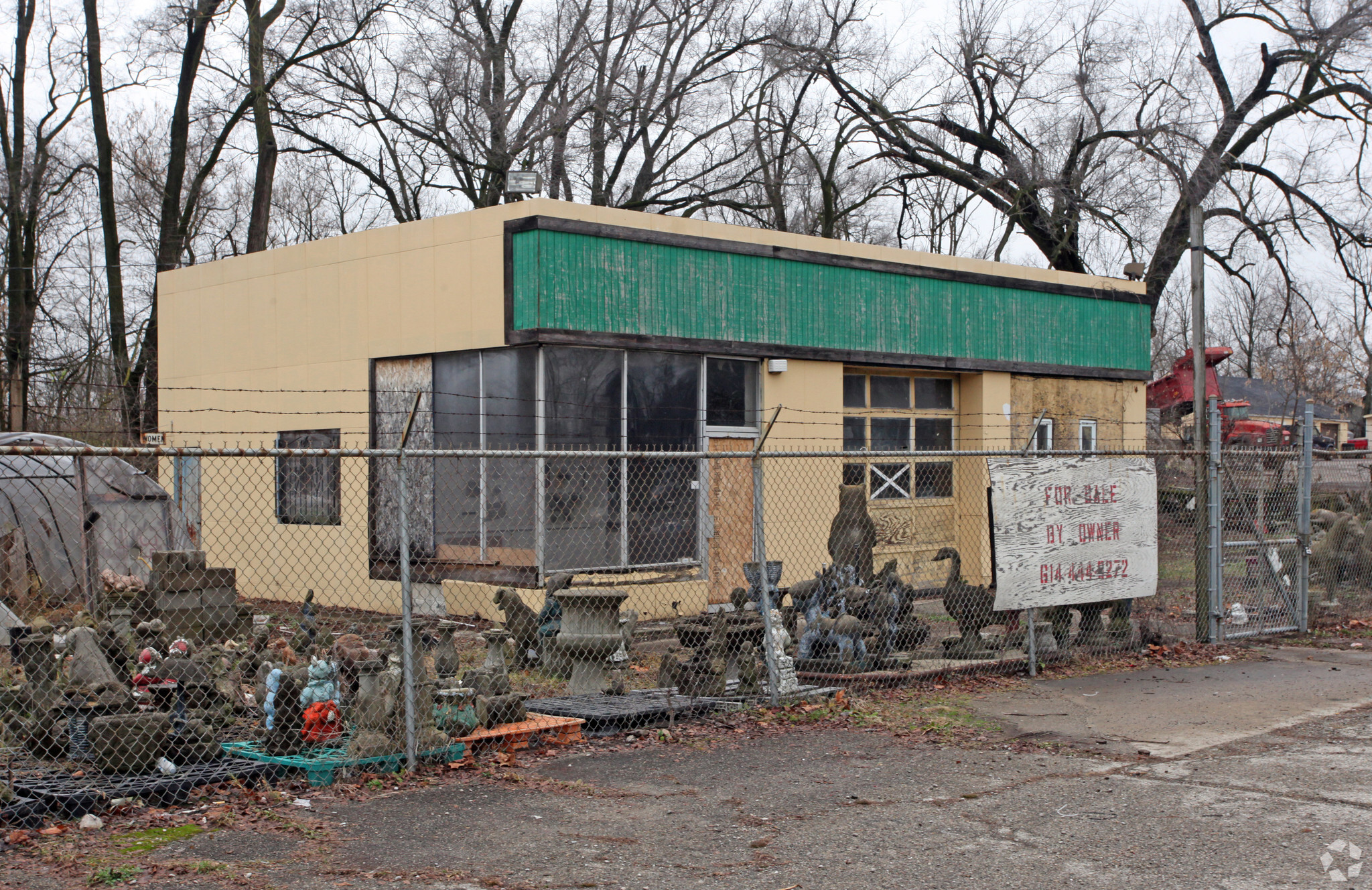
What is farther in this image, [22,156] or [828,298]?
[22,156]

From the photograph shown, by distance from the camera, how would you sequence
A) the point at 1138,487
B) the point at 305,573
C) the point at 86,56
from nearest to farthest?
1. the point at 1138,487
2. the point at 305,573
3. the point at 86,56

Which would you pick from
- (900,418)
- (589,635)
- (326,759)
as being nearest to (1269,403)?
(900,418)

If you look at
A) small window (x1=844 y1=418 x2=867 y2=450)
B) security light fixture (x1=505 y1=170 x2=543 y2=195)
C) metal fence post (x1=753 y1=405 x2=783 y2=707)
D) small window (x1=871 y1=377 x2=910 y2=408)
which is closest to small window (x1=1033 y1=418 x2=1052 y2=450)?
small window (x1=871 y1=377 x2=910 y2=408)

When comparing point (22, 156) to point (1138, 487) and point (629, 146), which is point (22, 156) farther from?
point (1138, 487)

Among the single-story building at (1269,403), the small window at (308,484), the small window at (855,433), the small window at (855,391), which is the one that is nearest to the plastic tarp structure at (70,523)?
the small window at (308,484)

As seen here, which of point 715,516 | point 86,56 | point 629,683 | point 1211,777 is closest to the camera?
point 1211,777

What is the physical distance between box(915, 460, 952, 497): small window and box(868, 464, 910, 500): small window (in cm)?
24

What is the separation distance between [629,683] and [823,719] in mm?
2049

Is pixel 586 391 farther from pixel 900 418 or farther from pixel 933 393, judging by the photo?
pixel 933 393

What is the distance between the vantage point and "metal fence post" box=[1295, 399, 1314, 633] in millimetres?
11602

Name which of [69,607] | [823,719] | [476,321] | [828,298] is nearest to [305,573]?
[69,607]

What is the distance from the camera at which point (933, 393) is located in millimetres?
18172

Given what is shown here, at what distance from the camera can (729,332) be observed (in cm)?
1492

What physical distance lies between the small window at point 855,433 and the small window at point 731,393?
1818 millimetres
